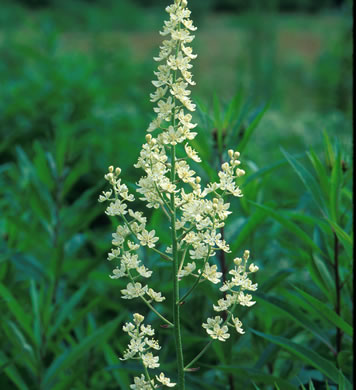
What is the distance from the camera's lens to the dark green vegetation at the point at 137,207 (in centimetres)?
211

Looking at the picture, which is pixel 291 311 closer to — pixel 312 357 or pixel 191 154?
pixel 312 357

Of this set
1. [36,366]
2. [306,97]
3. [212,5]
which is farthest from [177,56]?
[212,5]

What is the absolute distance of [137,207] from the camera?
16.3 feet

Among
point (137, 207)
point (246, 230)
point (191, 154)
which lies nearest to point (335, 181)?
point (246, 230)

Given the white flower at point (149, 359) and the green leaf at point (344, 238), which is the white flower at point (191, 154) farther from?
the green leaf at point (344, 238)

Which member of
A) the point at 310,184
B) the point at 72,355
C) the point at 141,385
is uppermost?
the point at 310,184

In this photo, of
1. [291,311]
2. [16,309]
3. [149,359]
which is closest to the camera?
[149,359]

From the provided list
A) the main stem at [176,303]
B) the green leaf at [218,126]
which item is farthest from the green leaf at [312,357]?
the green leaf at [218,126]

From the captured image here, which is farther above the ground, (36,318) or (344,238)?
(344,238)

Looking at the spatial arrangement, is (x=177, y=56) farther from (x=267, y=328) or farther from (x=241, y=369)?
(x=267, y=328)

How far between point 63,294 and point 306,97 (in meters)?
13.6

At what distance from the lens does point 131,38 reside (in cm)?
1767

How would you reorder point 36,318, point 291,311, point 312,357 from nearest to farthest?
point 312,357
point 291,311
point 36,318

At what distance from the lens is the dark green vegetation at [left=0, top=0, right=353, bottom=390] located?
6.92ft
